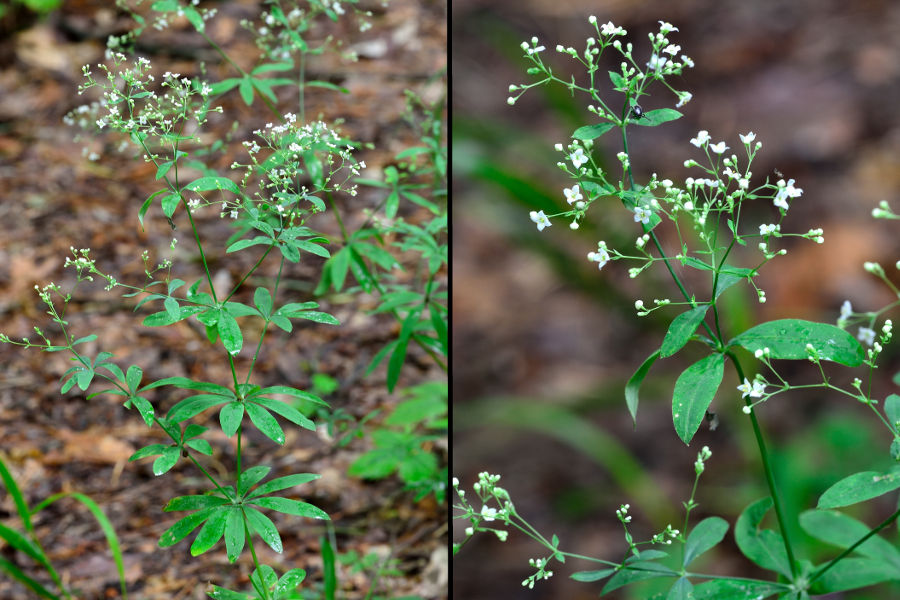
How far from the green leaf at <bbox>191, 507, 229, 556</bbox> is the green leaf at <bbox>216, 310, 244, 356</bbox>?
0.20 m

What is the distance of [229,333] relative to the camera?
0.86 meters

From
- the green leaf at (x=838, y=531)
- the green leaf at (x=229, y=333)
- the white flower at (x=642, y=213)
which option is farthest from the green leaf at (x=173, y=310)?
the green leaf at (x=838, y=531)

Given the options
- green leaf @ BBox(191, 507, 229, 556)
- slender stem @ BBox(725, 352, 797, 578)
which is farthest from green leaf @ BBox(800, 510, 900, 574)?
green leaf @ BBox(191, 507, 229, 556)

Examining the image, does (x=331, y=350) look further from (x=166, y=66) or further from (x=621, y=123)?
(x=621, y=123)

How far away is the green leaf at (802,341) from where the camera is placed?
0.75 m

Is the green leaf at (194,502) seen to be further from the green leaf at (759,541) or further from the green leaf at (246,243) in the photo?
the green leaf at (759,541)

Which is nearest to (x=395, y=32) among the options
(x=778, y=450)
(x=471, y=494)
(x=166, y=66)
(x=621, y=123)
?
(x=166, y=66)

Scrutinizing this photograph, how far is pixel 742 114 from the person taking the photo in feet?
7.58

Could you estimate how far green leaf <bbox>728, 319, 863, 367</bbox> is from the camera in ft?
2.46

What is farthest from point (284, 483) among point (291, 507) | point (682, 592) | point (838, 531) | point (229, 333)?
point (838, 531)

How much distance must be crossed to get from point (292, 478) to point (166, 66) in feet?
7.09

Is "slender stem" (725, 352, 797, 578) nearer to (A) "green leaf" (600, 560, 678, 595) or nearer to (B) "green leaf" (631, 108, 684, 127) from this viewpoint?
(A) "green leaf" (600, 560, 678, 595)

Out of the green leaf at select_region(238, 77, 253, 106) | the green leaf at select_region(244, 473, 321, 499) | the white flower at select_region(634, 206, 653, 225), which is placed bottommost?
the green leaf at select_region(244, 473, 321, 499)

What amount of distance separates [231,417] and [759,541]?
2.12 ft
